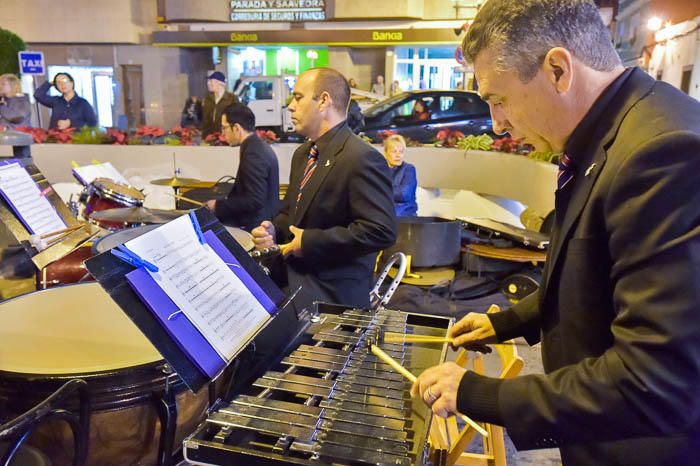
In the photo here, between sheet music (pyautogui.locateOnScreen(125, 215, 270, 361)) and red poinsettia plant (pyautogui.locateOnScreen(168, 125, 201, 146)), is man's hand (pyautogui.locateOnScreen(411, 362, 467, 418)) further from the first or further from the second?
red poinsettia plant (pyautogui.locateOnScreen(168, 125, 201, 146))

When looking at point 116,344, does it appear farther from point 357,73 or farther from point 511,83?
point 357,73

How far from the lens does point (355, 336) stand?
165 centimetres

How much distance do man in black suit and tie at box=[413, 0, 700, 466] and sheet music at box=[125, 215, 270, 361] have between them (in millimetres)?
473

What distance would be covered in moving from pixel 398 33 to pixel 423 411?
15.9m

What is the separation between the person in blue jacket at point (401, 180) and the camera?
19.7ft

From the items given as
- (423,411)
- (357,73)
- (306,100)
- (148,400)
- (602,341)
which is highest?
(357,73)

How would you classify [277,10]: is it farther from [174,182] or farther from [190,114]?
[174,182]

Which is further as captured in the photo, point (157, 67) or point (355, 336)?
point (157, 67)

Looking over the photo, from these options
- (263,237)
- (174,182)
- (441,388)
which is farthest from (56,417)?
(174,182)

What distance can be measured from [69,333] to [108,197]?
2268 millimetres

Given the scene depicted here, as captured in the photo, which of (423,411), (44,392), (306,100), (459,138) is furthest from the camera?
(459,138)

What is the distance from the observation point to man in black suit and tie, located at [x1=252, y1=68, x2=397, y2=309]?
2549 mm

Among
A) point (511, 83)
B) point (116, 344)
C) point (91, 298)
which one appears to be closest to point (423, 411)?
point (511, 83)

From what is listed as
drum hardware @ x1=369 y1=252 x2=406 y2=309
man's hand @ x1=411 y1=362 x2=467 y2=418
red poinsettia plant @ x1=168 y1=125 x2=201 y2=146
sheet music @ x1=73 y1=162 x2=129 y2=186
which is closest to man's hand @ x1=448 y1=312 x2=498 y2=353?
man's hand @ x1=411 y1=362 x2=467 y2=418
